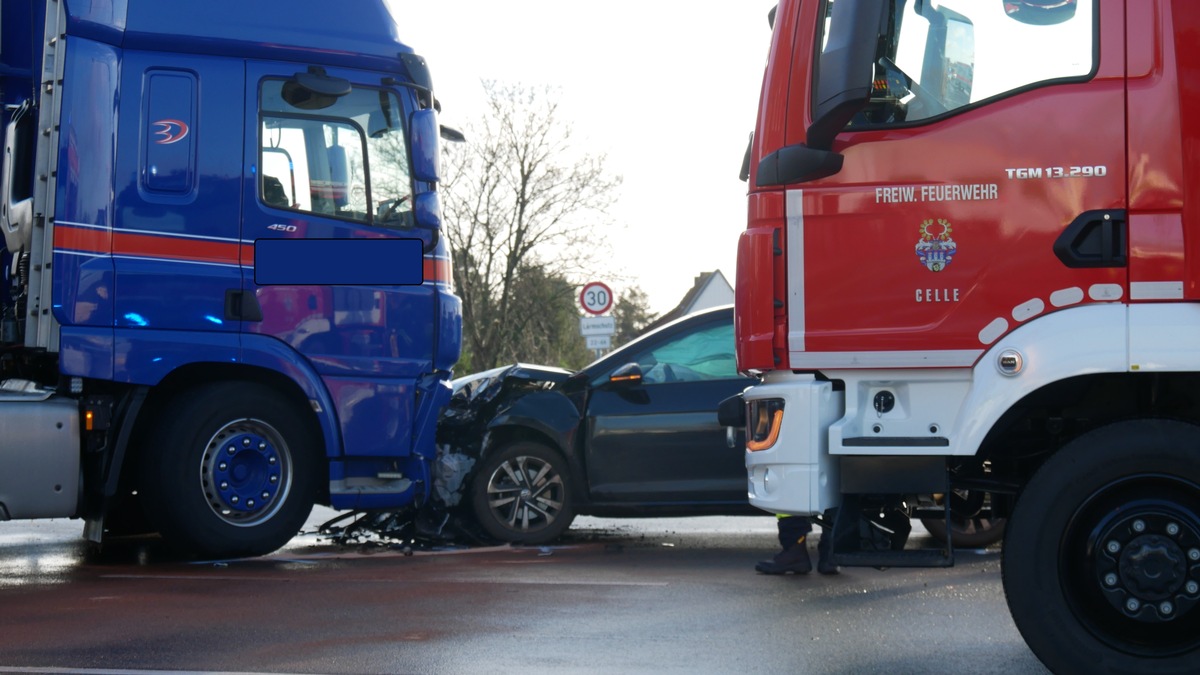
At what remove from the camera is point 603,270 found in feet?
140

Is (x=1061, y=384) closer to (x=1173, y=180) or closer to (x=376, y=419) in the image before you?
(x=1173, y=180)

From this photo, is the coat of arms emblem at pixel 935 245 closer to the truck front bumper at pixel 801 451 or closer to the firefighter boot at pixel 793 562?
the truck front bumper at pixel 801 451

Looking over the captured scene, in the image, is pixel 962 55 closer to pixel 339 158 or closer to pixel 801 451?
pixel 801 451

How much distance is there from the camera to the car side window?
9.64m

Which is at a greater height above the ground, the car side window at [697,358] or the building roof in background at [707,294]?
the building roof in background at [707,294]

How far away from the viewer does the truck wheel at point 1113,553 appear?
4.49 meters

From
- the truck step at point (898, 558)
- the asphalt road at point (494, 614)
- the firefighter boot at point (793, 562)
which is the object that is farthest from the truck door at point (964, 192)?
the firefighter boot at point (793, 562)

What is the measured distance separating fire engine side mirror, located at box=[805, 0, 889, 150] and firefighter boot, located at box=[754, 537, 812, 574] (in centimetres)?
354

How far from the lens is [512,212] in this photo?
138 feet

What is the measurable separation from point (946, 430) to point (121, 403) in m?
5.08

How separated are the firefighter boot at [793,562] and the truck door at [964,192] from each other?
9.96ft

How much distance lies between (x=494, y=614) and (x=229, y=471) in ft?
8.22

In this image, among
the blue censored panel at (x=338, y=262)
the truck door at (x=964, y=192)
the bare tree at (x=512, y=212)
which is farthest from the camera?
the bare tree at (x=512, y=212)

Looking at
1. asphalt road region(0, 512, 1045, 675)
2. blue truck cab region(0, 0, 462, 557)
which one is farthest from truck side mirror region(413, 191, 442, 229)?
asphalt road region(0, 512, 1045, 675)
